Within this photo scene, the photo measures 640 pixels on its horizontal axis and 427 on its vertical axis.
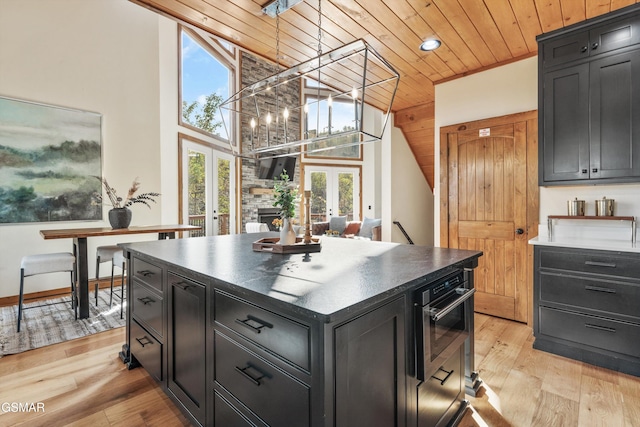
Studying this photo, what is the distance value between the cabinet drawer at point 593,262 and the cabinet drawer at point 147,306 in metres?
2.87

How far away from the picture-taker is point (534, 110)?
3035mm

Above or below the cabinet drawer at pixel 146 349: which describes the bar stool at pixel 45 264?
above

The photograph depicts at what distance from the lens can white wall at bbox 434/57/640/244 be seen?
2.56 m

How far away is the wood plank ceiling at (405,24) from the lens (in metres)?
2.29

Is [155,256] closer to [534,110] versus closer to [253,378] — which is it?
[253,378]

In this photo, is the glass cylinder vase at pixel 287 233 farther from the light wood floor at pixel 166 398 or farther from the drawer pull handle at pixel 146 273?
the light wood floor at pixel 166 398

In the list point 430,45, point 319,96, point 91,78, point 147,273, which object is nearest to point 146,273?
point 147,273

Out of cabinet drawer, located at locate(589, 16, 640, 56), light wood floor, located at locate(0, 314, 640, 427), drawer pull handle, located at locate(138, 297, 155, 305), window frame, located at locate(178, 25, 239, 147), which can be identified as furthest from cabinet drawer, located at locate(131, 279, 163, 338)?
cabinet drawer, located at locate(589, 16, 640, 56)

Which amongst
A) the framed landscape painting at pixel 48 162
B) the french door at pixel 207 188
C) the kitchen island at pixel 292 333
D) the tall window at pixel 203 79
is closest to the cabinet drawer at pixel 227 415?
the kitchen island at pixel 292 333

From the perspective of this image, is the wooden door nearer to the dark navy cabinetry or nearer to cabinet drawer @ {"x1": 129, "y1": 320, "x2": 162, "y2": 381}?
the dark navy cabinetry

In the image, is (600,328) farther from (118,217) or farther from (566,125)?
(118,217)

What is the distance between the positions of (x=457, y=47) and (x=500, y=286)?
8.02 feet

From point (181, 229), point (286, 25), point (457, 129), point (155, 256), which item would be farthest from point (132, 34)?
point (457, 129)

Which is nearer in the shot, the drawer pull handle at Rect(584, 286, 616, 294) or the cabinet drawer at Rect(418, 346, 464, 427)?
the cabinet drawer at Rect(418, 346, 464, 427)
